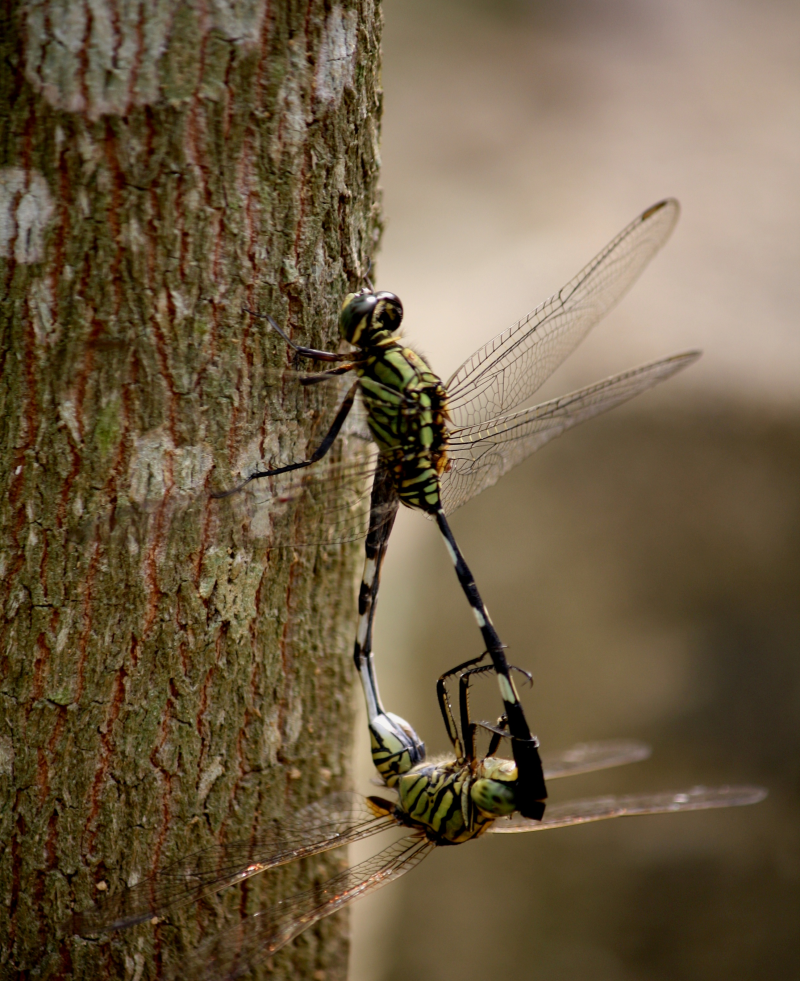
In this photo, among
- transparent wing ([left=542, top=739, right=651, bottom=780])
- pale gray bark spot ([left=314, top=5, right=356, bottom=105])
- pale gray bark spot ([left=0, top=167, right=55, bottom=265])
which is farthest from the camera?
transparent wing ([left=542, top=739, right=651, bottom=780])

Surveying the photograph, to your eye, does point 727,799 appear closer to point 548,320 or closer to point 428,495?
point 428,495

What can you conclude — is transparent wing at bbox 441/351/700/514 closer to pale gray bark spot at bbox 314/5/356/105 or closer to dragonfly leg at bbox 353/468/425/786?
dragonfly leg at bbox 353/468/425/786

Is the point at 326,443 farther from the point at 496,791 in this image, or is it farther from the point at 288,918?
the point at 288,918

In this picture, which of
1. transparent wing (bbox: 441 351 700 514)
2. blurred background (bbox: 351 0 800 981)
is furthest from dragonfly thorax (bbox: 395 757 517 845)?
blurred background (bbox: 351 0 800 981)

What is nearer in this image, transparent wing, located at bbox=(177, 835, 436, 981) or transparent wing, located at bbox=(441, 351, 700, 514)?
transparent wing, located at bbox=(177, 835, 436, 981)

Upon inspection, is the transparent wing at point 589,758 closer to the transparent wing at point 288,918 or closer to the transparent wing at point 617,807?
the transparent wing at point 617,807

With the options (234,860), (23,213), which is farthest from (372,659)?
(23,213)

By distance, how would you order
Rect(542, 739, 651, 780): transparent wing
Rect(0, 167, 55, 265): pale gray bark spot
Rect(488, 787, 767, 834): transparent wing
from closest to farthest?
Rect(0, 167, 55, 265): pale gray bark spot, Rect(488, 787, 767, 834): transparent wing, Rect(542, 739, 651, 780): transparent wing

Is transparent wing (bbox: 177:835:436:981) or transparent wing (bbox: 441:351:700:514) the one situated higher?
transparent wing (bbox: 441:351:700:514)

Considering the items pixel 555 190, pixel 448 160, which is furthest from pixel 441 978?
pixel 448 160
